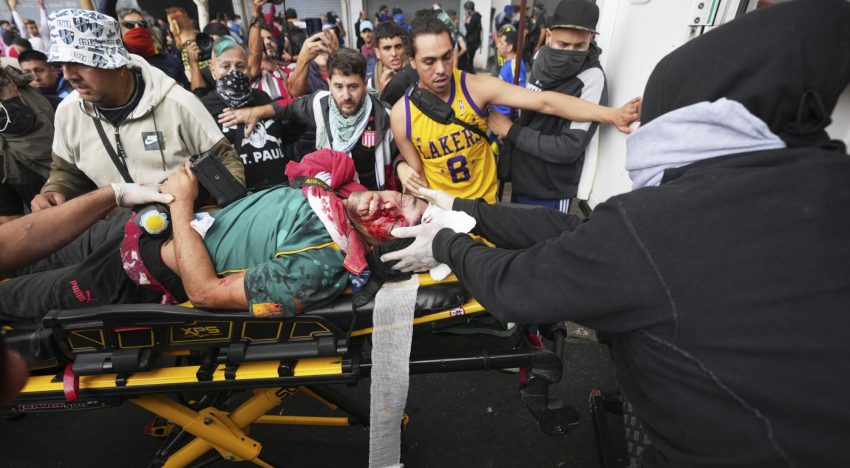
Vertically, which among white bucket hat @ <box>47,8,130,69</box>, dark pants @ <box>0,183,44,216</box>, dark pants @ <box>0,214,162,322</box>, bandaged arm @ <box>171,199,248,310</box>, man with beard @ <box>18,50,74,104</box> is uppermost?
white bucket hat @ <box>47,8,130,69</box>

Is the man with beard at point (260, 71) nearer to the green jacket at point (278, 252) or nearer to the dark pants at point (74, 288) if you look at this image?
the green jacket at point (278, 252)

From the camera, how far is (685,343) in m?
0.93

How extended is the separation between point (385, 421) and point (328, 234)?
843mm

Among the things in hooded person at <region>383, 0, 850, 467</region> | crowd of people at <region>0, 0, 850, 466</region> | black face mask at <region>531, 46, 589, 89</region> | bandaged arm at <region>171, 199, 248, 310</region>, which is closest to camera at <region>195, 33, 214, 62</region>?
crowd of people at <region>0, 0, 850, 466</region>

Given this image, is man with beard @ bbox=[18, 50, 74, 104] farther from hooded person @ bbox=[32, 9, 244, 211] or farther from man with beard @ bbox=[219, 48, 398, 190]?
man with beard @ bbox=[219, 48, 398, 190]

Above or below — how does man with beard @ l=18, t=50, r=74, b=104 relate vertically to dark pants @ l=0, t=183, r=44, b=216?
above

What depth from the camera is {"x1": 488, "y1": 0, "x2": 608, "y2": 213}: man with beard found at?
8.11ft

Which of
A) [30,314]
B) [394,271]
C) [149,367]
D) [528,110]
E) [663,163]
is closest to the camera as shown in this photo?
[663,163]

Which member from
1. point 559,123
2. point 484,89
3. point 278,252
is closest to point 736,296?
point 278,252

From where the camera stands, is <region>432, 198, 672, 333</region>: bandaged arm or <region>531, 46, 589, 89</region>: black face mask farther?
<region>531, 46, 589, 89</region>: black face mask

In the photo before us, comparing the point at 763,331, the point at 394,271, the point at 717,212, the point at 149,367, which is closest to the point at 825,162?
the point at 717,212

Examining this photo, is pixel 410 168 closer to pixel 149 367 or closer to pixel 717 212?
pixel 149 367

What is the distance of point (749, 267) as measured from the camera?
2.84 feet

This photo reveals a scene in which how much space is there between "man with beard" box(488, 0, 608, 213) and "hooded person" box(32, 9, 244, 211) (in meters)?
1.83
